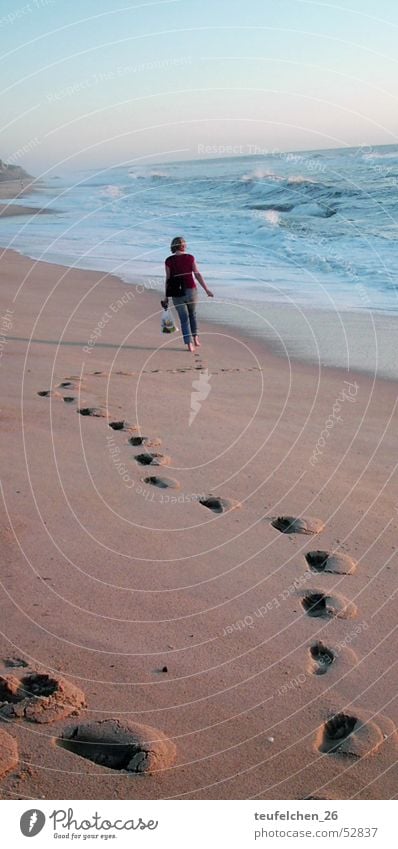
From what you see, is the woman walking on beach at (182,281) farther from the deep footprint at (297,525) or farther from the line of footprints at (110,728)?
the line of footprints at (110,728)

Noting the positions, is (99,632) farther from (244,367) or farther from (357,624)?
(244,367)

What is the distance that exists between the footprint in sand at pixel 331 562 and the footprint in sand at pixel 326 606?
28cm

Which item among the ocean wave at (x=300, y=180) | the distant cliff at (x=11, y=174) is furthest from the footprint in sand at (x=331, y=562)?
the distant cliff at (x=11, y=174)

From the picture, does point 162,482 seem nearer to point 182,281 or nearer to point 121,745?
point 121,745

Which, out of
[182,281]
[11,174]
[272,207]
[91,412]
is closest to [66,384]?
[91,412]

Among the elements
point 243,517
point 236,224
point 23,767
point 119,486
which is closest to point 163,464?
point 119,486

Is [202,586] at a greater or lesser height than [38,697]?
greater

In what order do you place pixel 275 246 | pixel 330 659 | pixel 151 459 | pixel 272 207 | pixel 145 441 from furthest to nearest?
pixel 272 207 → pixel 275 246 → pixel 145 441 → pixel 151 459 → pixel 330 659

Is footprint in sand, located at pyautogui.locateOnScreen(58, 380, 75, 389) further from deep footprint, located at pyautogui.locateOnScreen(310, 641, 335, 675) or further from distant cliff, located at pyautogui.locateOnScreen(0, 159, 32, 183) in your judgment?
distant cliff, located at pyautogui.locateOnScreen(0, 159, 32, 183)

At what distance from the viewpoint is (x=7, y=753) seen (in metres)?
3.23

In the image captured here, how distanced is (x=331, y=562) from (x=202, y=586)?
2.83 feet

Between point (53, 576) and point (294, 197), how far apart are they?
92.8 ft

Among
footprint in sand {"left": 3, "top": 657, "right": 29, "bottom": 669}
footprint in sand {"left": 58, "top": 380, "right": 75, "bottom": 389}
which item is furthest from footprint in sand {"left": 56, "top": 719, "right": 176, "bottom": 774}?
footprint in sand {"left": 58, "top": 380, "right": 75, "bottom": 389}

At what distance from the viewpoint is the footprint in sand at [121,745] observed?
3314 mm
